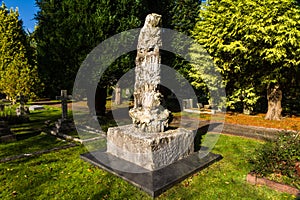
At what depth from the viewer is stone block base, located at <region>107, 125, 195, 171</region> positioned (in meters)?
5.77

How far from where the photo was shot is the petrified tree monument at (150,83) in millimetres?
6609

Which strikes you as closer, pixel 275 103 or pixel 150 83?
pixel 150 83

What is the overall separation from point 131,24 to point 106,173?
9.12 m

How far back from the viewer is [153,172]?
562 centimetres

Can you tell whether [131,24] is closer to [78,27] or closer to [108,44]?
[108,44]

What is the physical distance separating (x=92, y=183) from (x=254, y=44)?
14073mm

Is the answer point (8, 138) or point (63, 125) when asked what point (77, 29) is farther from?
point (8, 138)

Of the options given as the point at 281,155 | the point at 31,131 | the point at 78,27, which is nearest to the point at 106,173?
the point at 281,155

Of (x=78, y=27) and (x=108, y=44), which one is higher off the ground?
(x=78, y=27)

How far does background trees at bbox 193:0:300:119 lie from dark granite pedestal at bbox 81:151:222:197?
993cm

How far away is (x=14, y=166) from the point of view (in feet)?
21.3

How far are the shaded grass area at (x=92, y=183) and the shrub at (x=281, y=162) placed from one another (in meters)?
0.57

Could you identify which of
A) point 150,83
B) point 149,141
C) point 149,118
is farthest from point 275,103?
point 149,141

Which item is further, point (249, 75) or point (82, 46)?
point (249, 75)
